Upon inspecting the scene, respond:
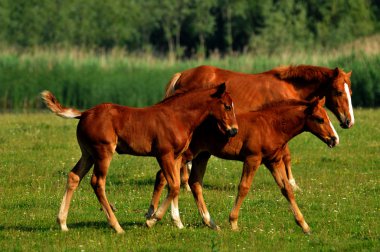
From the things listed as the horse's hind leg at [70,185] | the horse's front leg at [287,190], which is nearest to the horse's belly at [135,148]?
the horse's hind leg at [70,185]

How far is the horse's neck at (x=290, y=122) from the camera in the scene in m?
12.8

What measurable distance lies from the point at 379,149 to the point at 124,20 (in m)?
41.3

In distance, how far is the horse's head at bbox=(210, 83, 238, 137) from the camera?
12492 millimetres

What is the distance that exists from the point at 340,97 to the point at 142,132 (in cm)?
485

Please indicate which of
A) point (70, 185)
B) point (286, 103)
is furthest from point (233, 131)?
point (70, 185)

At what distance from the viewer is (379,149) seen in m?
20.6

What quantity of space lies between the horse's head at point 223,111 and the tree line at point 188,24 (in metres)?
37.9

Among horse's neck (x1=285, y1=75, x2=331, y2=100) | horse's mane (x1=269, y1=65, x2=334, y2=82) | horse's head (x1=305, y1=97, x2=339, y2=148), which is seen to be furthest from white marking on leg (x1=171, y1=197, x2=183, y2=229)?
horse's mane (x1=269, y1=65, x2=334, y2=82)

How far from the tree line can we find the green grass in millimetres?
30925

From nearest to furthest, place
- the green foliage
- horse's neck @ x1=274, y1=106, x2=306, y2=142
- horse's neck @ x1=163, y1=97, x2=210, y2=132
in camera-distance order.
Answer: horse's neck @ x1=163, y1=97, x2=210, y2=132 < horse's neck @ x1=274, y1=106, x2=306, y2=142 < the green foliage

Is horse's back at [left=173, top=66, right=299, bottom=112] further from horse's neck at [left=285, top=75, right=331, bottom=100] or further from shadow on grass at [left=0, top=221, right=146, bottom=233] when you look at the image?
shadow on grass at [left=0, top=221, right=146, bottom=233]

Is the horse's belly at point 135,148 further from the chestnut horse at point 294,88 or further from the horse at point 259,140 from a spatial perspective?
the chestnut horse at point 294,88

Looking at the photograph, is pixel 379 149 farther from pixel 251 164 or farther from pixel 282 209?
pixel 251 164

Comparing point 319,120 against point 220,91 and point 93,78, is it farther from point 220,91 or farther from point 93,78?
point 93,78
